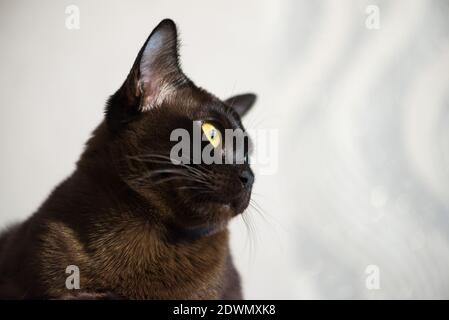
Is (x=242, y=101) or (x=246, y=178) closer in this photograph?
(x=246, y=178)

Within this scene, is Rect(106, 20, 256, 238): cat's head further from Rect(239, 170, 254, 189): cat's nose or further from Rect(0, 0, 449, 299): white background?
Rect(0, 0, 449, 299): white background

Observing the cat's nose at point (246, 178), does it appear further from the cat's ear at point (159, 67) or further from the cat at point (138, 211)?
the cat's ear at point (159, 67)

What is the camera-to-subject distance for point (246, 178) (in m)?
0.78

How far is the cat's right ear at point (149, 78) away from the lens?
0.74 m

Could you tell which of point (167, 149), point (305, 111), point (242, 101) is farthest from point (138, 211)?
point (305, 111)

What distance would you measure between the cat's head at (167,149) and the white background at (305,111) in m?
0.29

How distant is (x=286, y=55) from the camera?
118cm

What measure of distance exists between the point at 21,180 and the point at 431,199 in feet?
3.36

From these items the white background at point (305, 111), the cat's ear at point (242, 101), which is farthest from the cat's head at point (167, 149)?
the white background at point (305, 111)

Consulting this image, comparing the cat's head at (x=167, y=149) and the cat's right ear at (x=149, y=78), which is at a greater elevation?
the cat's right ear at (x=149, y=78)

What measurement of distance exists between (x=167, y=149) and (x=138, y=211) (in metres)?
0.11

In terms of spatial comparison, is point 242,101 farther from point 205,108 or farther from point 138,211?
point 138,211

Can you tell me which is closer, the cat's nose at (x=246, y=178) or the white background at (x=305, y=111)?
the cat's nose at (x=246, y=178)
